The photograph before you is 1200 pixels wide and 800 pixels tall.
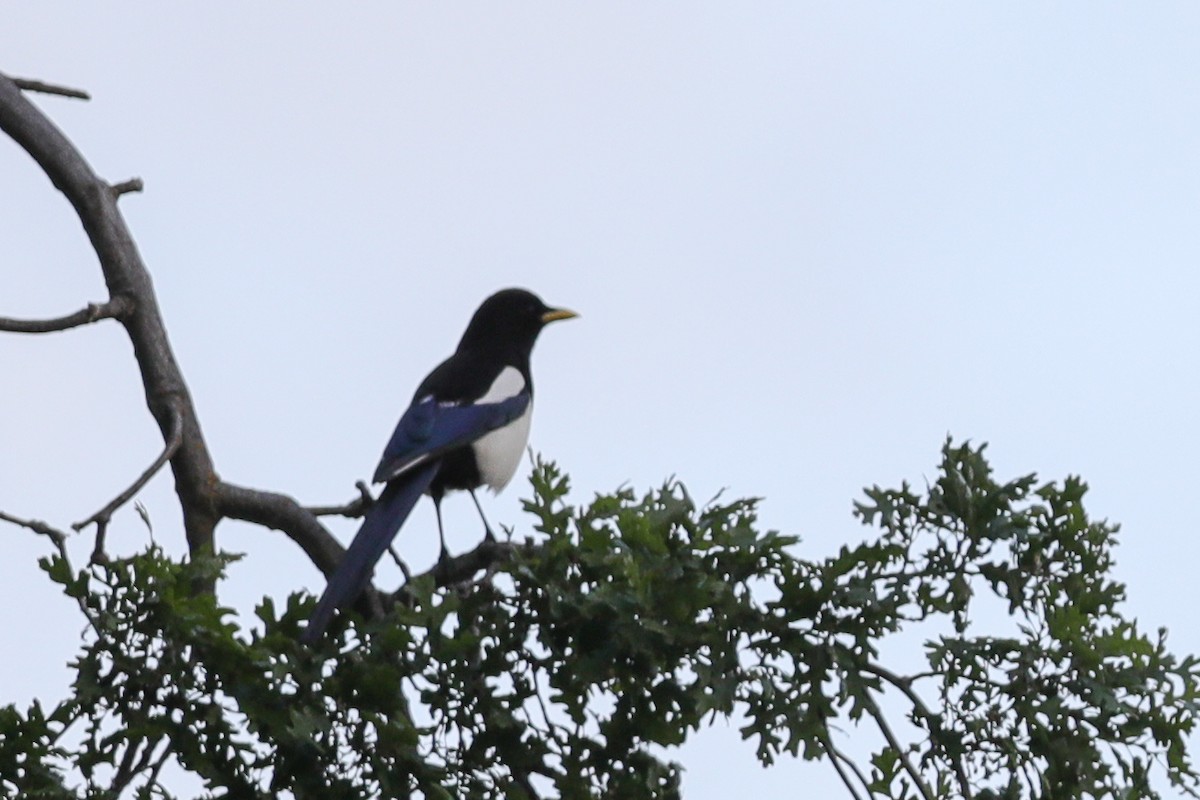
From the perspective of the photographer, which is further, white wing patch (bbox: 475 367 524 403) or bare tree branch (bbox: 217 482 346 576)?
white wing patch (bbox: 475 367 524 403)

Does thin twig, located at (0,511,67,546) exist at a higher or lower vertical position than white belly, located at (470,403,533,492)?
lower

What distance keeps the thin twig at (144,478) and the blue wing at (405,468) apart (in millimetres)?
533

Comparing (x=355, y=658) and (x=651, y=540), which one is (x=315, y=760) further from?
(x=651, y=540)

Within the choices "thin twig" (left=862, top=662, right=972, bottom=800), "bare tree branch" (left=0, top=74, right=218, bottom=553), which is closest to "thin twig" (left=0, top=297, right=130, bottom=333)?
"bare tree branch" (left=0, top=74, right=218, bottom=553)

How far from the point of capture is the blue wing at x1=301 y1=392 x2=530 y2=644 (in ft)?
14.3

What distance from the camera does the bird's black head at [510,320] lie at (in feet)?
22.3

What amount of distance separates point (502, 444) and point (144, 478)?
1534 mm

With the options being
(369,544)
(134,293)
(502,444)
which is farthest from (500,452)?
(369,544)

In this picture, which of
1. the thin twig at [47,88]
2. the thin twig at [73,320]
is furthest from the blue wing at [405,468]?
the thin twig at [47,88]

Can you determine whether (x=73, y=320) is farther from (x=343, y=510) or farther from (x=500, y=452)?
(x=500, y=452)

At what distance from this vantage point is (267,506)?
5.12 metres

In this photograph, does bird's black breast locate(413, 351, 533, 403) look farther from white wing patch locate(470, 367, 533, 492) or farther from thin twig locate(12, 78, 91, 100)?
thin twig locate(12, 78, 91, 100)

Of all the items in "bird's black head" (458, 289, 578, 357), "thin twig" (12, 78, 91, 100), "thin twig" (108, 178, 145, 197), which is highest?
"bird's black head" (458, 289, 578, 357)

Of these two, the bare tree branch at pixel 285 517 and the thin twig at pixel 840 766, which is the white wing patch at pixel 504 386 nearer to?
the bare tree branch at pixel 285 517
